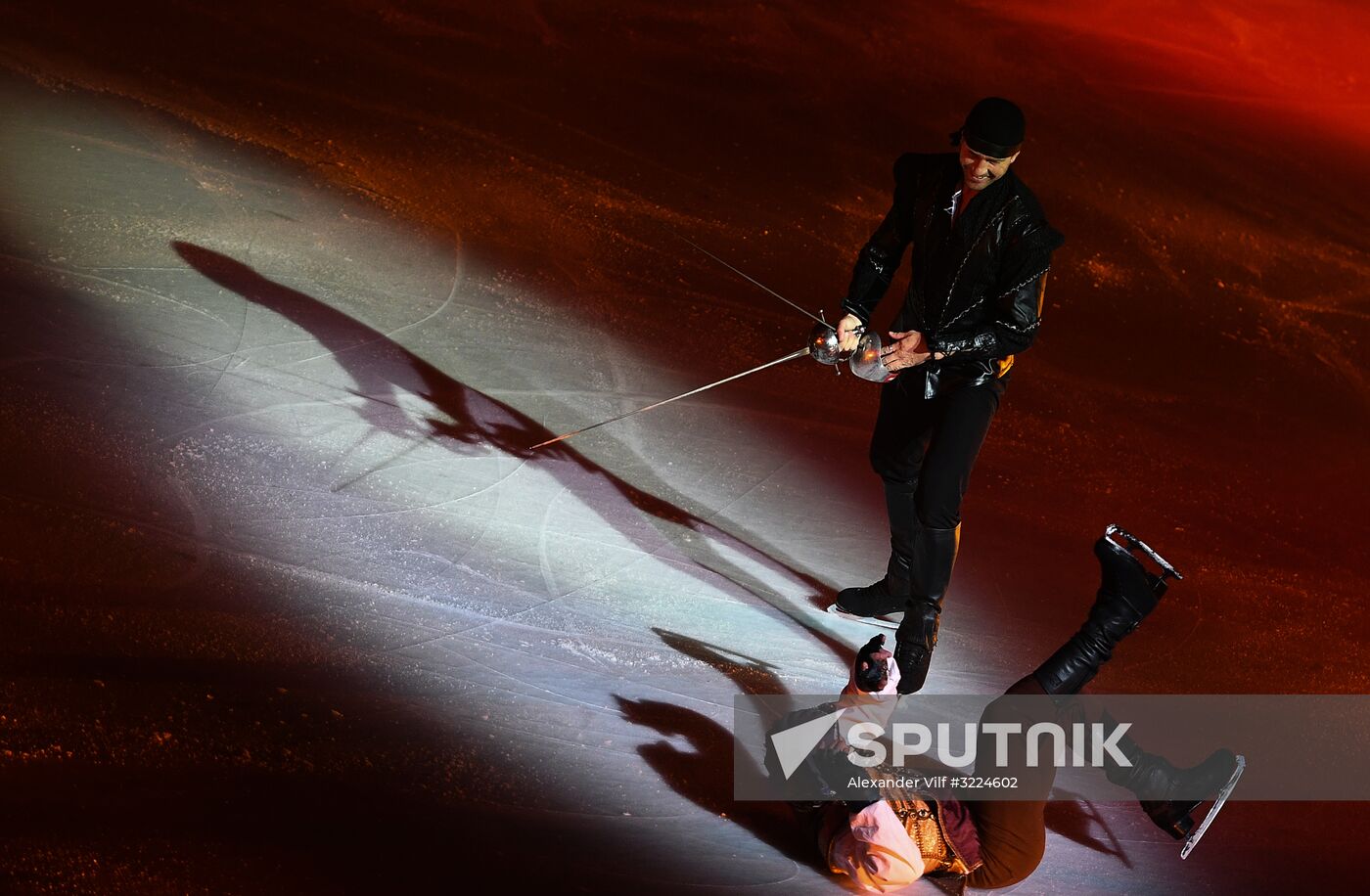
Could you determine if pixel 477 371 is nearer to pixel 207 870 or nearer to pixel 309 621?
pixel 309 621

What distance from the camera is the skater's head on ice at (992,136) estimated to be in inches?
141

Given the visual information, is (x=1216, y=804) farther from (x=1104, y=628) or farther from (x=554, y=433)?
(x=554, y=433)

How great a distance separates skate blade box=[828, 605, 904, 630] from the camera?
4777 mm

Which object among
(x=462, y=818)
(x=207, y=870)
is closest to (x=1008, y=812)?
(x=462, y=818)

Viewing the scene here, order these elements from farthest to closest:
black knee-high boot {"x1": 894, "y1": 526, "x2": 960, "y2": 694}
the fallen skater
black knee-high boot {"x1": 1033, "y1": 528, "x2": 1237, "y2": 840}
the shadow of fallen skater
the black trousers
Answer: the shadow of fallen skater → black knee-high boot {"x1": 894, "y1": 526, "x2": 960, "y2": 694} → the black trousers → black knee-high boot {"x1": 1033, "y1": 528, "x2": 1237, "y2": 840} → the fallen skater

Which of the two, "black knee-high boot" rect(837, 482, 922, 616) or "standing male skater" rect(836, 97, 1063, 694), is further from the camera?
"black knee-high boot" rect(837, 482, 922, 616)

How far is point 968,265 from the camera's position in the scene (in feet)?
12.7

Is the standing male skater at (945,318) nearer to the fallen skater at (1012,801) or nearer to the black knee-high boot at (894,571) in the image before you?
the black knee-high boot at (894,571)

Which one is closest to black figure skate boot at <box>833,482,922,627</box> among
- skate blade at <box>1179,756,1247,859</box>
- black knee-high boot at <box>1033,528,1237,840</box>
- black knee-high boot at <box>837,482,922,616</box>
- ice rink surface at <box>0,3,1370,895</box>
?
black knee-high boot at <box>837,482,922,616</box>

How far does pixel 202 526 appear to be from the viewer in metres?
4.40

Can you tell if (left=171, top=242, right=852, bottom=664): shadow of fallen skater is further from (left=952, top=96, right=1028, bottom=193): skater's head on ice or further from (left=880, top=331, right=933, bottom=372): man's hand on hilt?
(left=952, top=96, right=1028, bottom=193): skater's head on ice

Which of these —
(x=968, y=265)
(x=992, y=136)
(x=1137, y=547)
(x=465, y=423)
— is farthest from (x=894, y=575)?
(x=465, y=423)

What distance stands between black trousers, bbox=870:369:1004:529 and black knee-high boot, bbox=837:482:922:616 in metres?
0.16

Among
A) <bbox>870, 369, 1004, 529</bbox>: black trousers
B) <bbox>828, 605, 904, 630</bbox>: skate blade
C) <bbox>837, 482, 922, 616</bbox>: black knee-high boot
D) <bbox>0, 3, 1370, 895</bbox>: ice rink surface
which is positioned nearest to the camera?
<bbox>0, 3, 1370, 895</bbox>: ice rink surface
